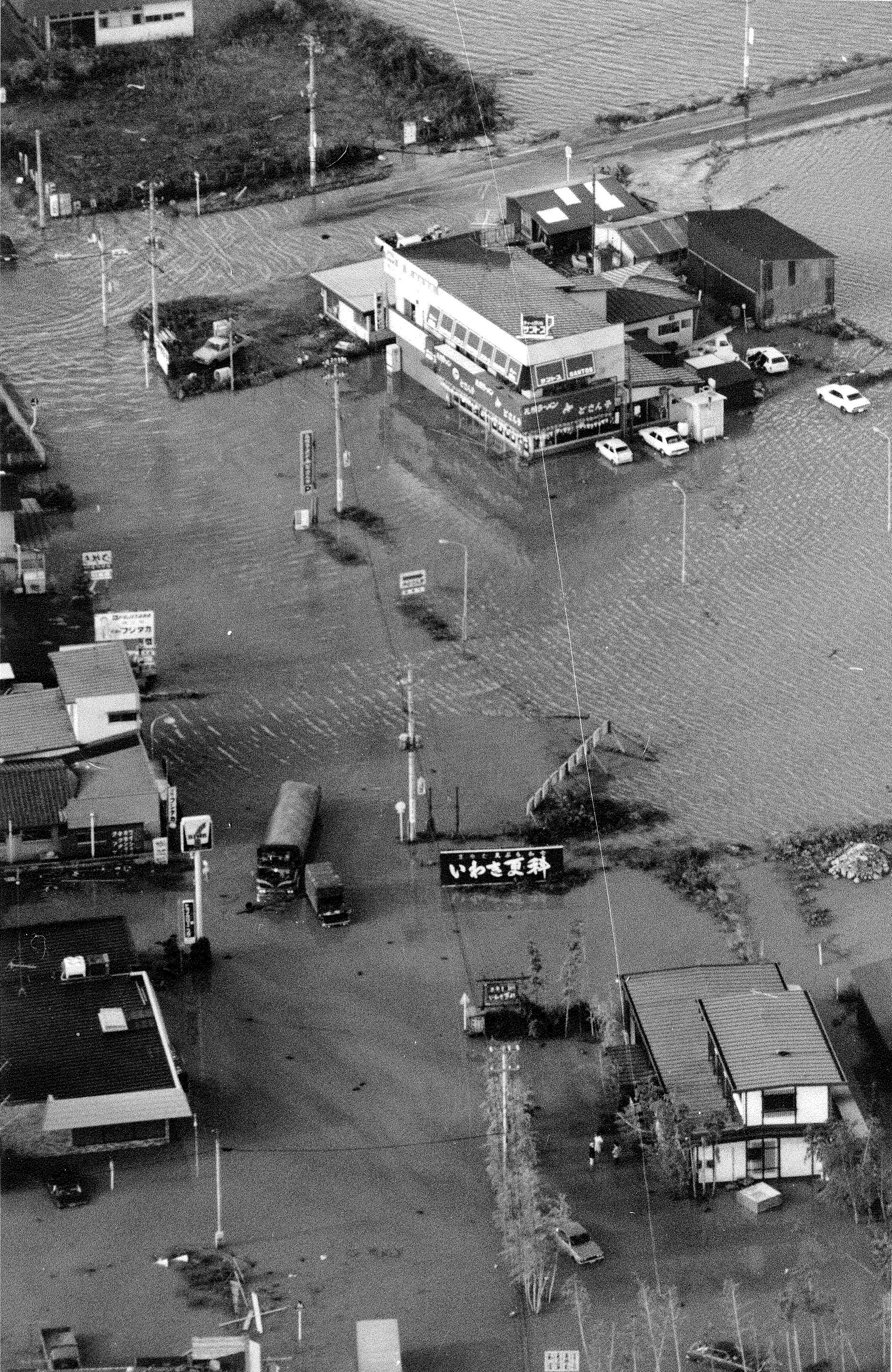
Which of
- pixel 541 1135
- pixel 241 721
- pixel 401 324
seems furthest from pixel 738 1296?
pixel 401 324

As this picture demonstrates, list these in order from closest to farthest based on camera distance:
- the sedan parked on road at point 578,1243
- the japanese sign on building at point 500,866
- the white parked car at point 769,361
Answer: the sedan parked on road at point 578,1243 → the japanese sign on building at point 500,866 → the white parked car at point 769,361

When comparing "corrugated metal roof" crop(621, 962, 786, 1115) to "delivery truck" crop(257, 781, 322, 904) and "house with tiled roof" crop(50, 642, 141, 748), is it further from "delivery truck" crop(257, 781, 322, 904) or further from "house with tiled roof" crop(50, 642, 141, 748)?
"house with tiled roof" crop(50, 642, 141, 748)

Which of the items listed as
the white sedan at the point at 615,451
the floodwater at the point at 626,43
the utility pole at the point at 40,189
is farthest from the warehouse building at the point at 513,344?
the floodwater at the point at 626,43

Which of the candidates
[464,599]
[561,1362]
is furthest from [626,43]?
[561,1362]

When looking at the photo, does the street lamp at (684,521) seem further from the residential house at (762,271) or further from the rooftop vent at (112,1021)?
the rooftop vent at (112,1021)

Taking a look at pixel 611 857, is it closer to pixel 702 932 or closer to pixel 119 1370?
pixel 702 932
